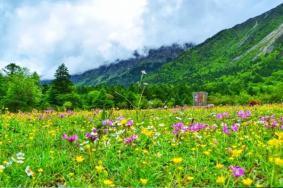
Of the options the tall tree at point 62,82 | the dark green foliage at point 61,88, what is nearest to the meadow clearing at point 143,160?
the dark green foliage at point 61,88

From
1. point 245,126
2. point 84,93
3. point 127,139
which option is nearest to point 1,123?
point 127,139

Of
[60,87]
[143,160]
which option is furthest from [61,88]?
[143,160]

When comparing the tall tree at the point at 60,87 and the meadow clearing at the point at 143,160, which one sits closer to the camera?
the meadow clearing at the point at 143,160

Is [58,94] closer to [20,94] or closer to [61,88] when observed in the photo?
[61,88]

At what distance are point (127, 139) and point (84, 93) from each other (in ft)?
305

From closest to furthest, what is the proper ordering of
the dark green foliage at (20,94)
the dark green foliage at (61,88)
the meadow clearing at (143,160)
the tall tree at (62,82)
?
the meadow clearing at (143,160) → the dark green foliage at (20,94) → the dark green foliage at (61,88) → the tall tree at (62,82)

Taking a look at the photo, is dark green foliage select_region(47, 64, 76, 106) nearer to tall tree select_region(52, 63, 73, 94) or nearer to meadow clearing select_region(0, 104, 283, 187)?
tall tree select_region(52, 63, 73, 94)

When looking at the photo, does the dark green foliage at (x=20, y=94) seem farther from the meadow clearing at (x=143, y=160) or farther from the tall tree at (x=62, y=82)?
the meadow clearing at (x=143, y=160)

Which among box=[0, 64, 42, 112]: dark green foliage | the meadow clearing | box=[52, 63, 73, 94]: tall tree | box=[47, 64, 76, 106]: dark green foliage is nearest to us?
the meadow clearing

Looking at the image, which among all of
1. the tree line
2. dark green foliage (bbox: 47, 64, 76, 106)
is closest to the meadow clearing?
the tree line

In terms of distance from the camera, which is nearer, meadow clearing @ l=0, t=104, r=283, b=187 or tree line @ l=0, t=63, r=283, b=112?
meadow clearing @ l=0, t=104, r=283, b=187

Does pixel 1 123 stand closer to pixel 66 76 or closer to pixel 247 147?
pixel 247 147

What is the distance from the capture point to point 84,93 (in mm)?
98938

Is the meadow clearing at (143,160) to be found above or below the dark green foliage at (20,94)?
below
